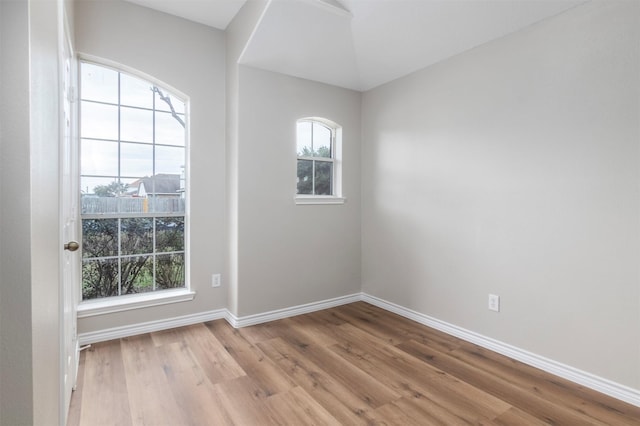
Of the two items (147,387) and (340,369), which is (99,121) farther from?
(340,369)

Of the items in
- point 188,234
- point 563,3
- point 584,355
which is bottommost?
point 584,355

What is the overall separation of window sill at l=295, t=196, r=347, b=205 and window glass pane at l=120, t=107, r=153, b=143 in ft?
→ 4.79

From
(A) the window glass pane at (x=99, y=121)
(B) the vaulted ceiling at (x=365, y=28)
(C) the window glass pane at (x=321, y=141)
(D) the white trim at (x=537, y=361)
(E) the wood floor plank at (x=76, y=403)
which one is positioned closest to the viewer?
(E) the wood floor plank at (x=76, y=403)

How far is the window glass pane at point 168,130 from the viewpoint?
9.73 ft

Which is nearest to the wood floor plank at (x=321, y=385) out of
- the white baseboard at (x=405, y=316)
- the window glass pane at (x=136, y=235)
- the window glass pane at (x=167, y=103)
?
the white baseboard at (x=405, y=316)

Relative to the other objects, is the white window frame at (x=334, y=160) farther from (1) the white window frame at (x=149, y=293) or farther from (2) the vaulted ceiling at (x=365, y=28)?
(1) the white window frame at (x=149, y=293)

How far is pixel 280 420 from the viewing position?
68.4 inches

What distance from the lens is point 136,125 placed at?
9.36 feet

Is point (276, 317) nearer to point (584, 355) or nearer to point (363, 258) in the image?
point (363, 258)

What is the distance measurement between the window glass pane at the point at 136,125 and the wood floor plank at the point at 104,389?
1720 millimetres

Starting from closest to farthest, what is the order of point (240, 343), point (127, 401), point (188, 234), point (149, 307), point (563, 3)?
point (127, 401), point (563, 3), point (240, 343), point (149, 307), point (188, 234)

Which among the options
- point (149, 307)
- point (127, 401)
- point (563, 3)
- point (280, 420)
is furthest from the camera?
point (149, 307)

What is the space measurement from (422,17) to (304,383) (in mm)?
2777

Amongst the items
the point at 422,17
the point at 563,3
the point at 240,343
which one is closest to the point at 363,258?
the point at 240,343
